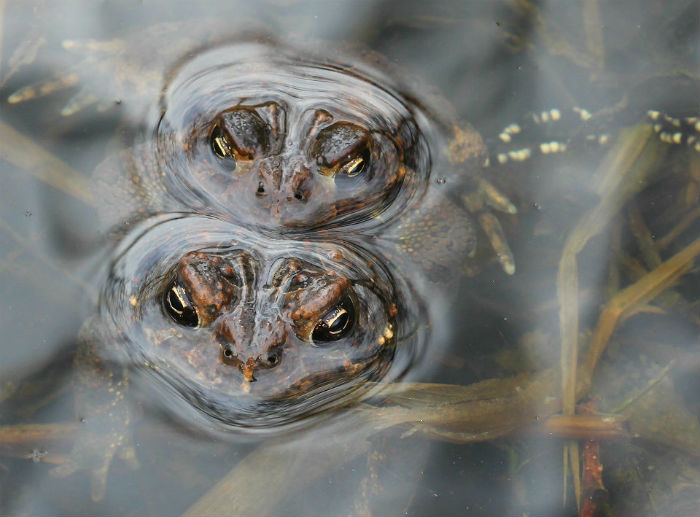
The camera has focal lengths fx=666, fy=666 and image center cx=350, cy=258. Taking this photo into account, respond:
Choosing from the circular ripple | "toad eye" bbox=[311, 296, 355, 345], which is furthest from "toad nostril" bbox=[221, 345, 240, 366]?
the circular ripple

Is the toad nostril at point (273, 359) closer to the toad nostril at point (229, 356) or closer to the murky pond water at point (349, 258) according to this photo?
the murky pond water at point (349, 258)

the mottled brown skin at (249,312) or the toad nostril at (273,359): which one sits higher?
the mottled brown skin at (249,312)

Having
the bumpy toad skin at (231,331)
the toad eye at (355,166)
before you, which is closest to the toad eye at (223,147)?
the bumpy toad skin at (231,331)

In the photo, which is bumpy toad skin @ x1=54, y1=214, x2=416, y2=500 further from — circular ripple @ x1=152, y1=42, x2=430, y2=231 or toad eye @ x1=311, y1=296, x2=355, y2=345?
circular ripple @ x1=152, y1=42, x2=430, y2=231

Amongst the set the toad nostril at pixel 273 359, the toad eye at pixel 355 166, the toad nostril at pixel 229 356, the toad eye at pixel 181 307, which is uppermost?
the toad eye at pixel 355 166

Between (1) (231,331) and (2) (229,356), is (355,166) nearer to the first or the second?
(1) (231,331)
